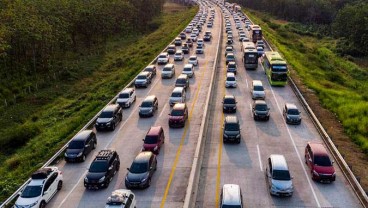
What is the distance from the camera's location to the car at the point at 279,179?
2636 cm

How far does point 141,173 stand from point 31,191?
276 inches

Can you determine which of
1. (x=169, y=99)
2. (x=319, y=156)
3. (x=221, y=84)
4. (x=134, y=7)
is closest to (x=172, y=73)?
(x=221, y=84)

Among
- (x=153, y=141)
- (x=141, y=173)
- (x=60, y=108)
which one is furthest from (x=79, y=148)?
(x=60, y=108)

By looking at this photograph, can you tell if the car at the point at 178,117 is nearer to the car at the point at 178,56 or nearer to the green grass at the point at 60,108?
the green grass at the point at 60,108

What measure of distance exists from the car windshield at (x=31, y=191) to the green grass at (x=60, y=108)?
135 inches

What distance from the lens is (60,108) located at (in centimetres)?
5247

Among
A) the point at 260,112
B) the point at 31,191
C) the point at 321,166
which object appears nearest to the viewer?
the point at 31,191

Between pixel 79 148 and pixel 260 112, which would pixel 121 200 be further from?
pixel 260 112

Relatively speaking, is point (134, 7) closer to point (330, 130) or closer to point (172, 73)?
point (172, 73)

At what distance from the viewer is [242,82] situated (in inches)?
2156

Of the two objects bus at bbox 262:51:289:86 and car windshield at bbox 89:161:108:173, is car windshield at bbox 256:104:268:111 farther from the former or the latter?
car windshield at bbox 89:161:108:173

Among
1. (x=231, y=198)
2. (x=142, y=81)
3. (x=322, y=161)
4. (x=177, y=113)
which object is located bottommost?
(x=142, y=81)

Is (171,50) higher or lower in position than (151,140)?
lower

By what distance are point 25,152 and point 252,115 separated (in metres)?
22.1
